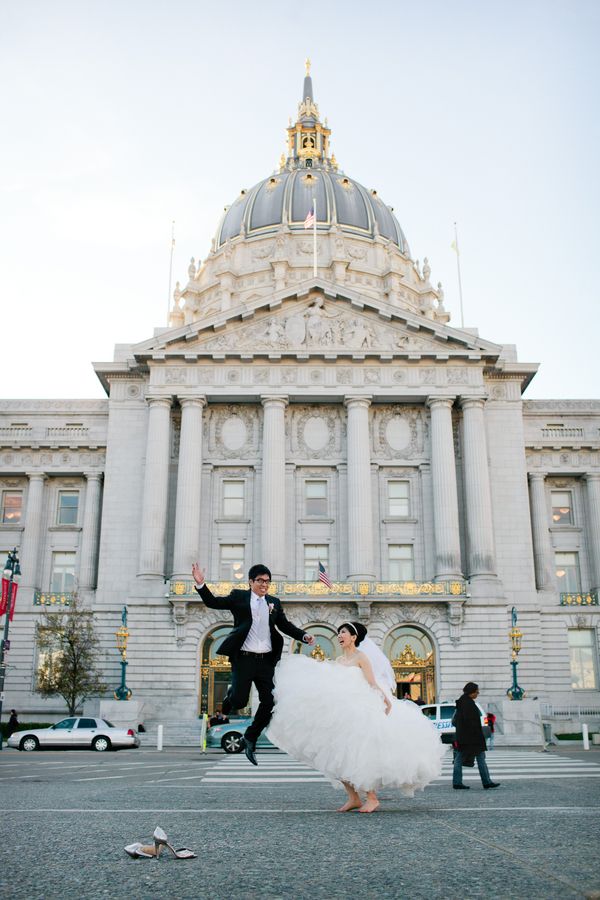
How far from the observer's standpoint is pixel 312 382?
4894 cm

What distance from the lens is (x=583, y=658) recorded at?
50.4 metres

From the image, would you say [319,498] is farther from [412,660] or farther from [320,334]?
[412,660]

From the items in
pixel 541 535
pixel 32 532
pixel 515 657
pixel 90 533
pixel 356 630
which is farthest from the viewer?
pixel 541 535

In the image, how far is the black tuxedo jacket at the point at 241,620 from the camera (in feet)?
31.4

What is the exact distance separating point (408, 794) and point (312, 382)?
130 ft

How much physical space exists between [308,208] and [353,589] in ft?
158

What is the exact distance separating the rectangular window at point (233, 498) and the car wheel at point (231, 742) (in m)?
20.6

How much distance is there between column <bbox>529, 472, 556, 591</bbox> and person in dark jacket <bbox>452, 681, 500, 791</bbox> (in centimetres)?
3695

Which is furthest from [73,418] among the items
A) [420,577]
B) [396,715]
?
[396,715]

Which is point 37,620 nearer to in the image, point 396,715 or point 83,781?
point 83,781

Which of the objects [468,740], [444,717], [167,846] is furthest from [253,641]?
[444,717]

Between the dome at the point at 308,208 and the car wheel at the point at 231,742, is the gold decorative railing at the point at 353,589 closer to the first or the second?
the car wheel at the point at 231,742

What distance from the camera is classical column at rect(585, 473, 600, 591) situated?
51.2 m

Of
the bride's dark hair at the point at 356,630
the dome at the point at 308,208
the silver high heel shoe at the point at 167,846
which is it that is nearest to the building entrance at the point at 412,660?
the bride's dark hair at the point at 356,630
